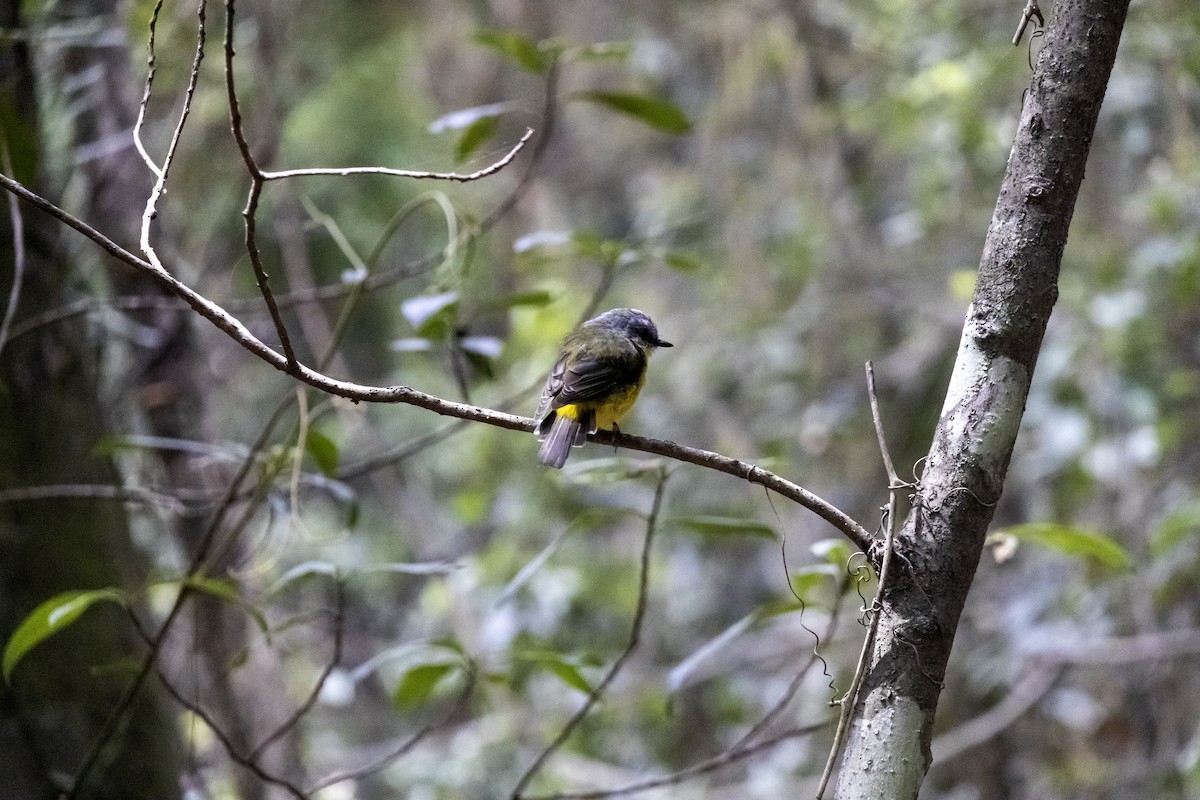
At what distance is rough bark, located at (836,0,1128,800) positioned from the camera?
1.29m

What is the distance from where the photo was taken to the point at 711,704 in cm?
608

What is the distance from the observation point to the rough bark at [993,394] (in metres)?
1.29

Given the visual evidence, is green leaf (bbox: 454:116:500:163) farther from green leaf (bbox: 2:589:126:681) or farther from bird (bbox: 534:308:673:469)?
green leaf (bbox: 2:589:126:681)

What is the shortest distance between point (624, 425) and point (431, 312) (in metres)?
3.39

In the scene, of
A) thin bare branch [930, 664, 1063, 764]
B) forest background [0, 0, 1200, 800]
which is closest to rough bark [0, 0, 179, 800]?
forest background [0, 0, 1200, 800]

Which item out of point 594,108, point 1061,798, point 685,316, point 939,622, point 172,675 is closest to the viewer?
point 939,622

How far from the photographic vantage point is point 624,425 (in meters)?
5.50

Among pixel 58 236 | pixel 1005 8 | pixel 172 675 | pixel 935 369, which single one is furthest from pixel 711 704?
pixel 58 236

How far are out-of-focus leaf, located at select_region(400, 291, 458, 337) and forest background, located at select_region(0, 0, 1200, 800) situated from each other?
2 centimetres

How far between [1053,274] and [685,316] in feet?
18.9

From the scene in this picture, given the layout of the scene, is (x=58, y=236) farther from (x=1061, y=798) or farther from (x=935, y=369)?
(x=1061, y=798)

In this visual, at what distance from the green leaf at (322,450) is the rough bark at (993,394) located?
130 centimetres

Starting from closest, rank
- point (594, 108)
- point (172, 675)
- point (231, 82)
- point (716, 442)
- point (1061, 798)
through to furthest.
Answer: point (231, 82), point (172, 675), point (1061, 798), point (716, 442), point (594, 108)

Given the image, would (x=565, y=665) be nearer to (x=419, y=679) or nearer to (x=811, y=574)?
(x=419, y=679)
